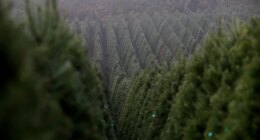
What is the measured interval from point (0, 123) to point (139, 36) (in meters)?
40.1

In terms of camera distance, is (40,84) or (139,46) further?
(139,46)

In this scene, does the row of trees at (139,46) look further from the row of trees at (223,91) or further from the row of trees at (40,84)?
the row of trees at (40,84)

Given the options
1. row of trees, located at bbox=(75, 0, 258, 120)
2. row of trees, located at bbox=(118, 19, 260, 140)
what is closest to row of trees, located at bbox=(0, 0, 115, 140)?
row of trees, located at bbox=(118, 19, 260, 140)

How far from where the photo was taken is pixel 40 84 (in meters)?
4.41

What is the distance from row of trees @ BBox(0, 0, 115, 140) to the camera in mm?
3732

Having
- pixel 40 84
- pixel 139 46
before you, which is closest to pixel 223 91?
pixel 40 84

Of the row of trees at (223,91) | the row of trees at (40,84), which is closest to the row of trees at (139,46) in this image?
the row of trees at (223,91)

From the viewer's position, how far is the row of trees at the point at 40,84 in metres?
3.73

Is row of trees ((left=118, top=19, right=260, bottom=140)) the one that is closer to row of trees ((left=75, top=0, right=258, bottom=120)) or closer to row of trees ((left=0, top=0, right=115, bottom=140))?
row of trees ((left=0, top=0, right=115, bottom=140))

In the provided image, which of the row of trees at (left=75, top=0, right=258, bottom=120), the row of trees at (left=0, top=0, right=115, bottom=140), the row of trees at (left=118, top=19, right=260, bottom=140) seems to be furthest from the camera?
the row of trees at (left=75, top=0, right=258, bottom=120)

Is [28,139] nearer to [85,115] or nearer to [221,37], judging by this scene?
[85,115]

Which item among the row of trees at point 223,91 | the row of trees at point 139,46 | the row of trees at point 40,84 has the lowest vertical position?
the row of trees at point 139,46

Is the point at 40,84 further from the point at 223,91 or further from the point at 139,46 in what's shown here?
the point at 139,46

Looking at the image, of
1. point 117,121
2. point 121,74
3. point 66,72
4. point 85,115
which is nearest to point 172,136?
point 85,115
